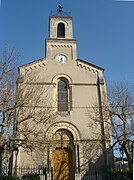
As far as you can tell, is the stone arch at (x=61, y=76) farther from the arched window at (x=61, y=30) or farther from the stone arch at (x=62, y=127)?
the arched window at (x=61, y=30)

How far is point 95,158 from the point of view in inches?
671

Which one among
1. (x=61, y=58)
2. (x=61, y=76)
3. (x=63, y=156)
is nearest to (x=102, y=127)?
(x=63, y=156)

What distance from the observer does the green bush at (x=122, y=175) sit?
13531 mm

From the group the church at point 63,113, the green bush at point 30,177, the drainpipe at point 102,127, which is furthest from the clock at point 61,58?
the green bush at point 30,177

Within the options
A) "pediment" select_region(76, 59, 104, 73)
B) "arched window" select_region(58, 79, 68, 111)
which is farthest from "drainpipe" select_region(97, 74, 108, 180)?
"arched window" select_region(58, 79, 68, 111)

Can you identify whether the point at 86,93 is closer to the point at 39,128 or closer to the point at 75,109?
the point at 75,109

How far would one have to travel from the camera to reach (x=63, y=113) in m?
18.6

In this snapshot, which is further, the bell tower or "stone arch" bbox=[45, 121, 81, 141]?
the bell tower

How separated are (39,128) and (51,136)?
1193 mm

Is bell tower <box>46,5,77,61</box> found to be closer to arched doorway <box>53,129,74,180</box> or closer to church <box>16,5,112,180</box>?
church <box>16,5,112,180</box>

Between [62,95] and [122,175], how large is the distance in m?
8.81

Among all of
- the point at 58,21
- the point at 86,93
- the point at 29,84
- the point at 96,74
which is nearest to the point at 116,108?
the point at 86,93

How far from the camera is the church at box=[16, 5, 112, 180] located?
16.6m

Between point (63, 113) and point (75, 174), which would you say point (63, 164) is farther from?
point (63, 113)
